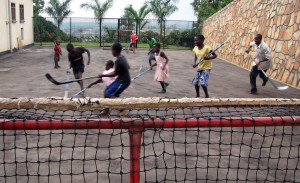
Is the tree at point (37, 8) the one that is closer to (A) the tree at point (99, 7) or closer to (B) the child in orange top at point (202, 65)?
(A) the tree at point (99, 7)

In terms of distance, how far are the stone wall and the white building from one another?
465 inches

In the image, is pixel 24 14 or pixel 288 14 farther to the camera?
pixel 24 14

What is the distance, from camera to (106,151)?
470cm

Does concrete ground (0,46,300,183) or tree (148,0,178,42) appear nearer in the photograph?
concrete ground (0,46,300,183)

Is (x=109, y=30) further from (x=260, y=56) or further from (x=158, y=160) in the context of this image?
(x=158, y=160)

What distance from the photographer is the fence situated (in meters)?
25.7

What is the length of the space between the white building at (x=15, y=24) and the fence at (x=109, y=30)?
6.09 ft

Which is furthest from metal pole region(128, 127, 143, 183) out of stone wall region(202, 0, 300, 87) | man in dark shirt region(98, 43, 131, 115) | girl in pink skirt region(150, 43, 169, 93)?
stone wall region(202, 0, 300, 87)

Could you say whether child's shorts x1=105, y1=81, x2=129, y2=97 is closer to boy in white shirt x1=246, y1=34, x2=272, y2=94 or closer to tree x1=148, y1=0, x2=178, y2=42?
boy in white shirt x1=246, y1=34, x2=272, y2=94

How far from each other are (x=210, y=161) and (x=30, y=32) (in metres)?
22.4

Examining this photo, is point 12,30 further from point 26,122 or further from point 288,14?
point 26,122

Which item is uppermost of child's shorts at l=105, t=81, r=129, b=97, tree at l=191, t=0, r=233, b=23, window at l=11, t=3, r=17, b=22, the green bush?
tree at l=191, t=0, r=233, b=23

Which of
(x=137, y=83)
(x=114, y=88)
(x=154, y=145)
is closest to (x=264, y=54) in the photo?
(x=137, y=83)

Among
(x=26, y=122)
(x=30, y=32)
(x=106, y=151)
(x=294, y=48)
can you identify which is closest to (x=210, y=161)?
(x=106, y=151)
